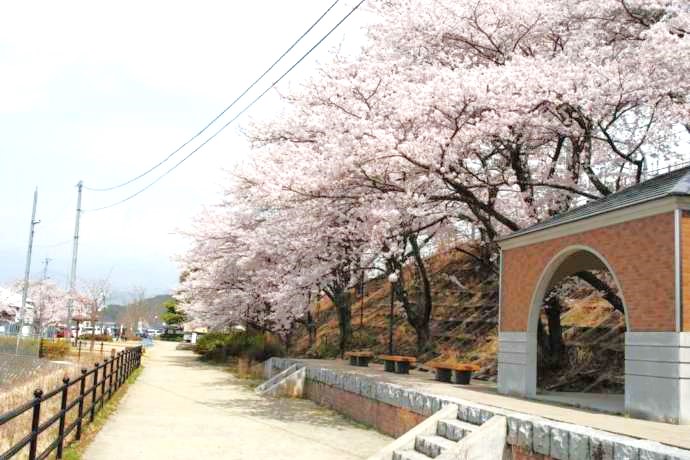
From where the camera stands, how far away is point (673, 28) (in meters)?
15.2

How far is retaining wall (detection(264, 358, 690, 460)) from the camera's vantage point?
6914mm

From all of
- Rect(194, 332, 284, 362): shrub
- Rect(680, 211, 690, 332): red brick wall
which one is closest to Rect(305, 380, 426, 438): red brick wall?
Rect(680, 211, 690, 332): red brick wall

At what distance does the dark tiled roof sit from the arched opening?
64 cm

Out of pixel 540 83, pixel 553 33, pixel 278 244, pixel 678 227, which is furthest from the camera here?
pixel 278 244

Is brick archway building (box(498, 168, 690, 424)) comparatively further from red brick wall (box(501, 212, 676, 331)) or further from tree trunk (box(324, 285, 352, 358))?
tree trunk (box(324, 285, 352, 358))

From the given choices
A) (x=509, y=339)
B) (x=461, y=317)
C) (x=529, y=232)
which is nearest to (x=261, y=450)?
(x=509, y=339)

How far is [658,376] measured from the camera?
377 inches

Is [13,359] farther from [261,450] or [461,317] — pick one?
[261,450]

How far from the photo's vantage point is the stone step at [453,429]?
31.5 feet

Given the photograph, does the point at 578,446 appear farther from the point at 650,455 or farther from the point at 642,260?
the point at 642,260

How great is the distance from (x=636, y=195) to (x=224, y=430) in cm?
835

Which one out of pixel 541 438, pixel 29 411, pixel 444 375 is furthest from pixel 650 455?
pixel 29 411

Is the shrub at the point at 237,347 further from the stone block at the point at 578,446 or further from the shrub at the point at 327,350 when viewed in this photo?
the stone block at the point at 578,446

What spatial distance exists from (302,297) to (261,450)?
1294cm
